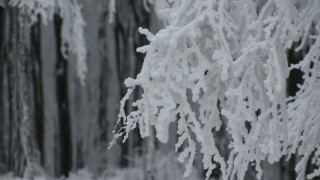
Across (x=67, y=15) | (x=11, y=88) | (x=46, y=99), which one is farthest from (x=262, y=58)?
(x=46, y=99)

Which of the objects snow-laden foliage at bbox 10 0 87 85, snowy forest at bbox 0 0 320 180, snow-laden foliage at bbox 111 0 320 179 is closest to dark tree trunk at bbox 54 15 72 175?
snowy forest at bbox 0 0 320 180

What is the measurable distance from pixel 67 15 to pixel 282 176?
6301 mm

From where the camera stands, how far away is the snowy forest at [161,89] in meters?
3.41

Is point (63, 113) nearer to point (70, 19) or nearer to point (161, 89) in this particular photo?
point (70, 19)

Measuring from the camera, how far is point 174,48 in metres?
3.38

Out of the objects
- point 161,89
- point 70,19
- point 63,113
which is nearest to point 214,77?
point 161,89

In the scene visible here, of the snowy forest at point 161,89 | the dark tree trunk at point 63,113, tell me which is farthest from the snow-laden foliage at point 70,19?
the dark tree trunk at point 63,113

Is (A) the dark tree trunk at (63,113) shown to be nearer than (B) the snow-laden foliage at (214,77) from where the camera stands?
No

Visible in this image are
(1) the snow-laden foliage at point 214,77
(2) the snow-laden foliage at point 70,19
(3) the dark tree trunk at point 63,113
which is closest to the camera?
(1) the snow-laden foliage at point 214,77

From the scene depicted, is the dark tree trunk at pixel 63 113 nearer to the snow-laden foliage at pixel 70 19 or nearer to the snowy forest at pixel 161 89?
the snowy forest at pixel 161 89

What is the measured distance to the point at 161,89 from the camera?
3398mm

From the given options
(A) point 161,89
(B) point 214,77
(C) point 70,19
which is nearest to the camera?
(A) point 161,89

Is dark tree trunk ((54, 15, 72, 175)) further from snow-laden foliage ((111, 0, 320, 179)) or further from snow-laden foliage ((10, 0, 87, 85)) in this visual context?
snow-laden foliage ((111, 0, 320, 179))

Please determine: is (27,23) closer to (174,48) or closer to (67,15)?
(67,15)
